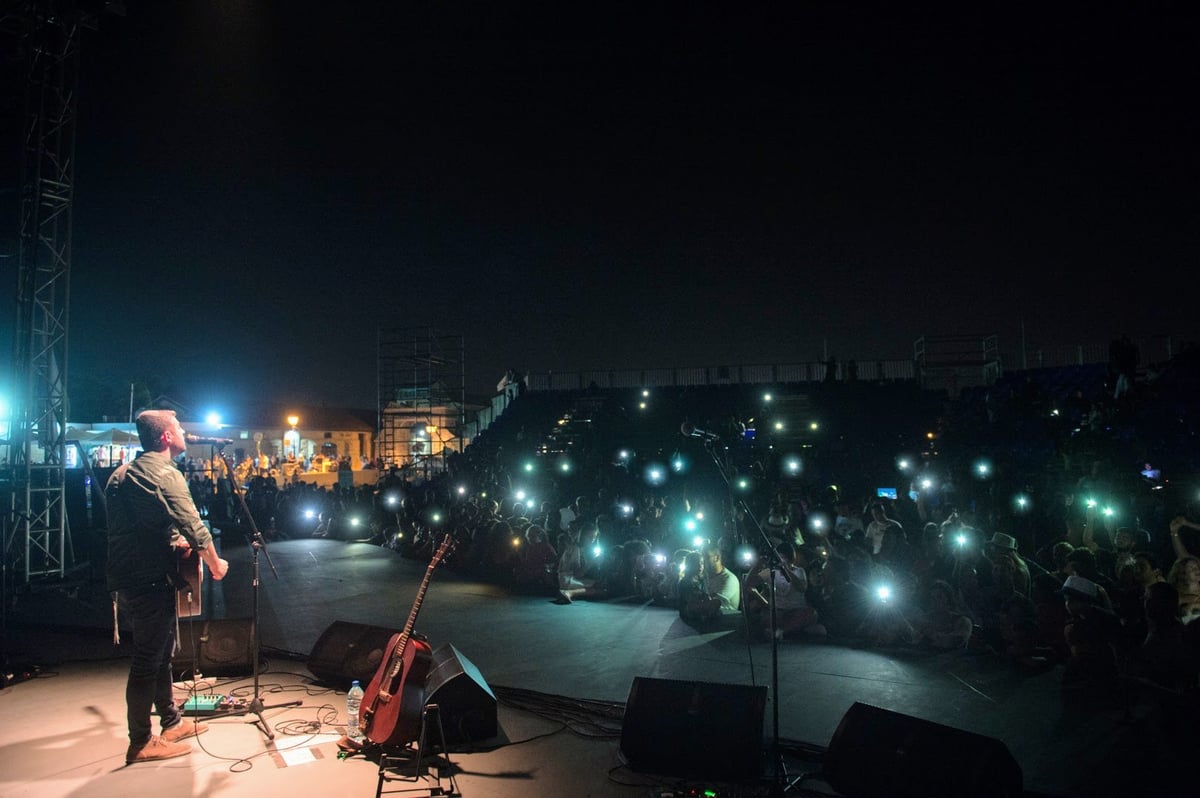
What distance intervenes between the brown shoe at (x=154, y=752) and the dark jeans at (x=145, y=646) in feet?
0.13

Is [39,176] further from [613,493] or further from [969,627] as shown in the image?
[969,627]

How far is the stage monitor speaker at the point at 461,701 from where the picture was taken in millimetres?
4398

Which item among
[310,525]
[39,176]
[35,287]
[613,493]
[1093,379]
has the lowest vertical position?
[310,525]

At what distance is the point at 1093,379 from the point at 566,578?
12.8m

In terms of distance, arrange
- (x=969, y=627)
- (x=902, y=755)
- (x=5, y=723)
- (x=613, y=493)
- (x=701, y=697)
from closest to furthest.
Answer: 1. (x=902, y=755)
2. (x=701, y=697)
3. (x=5, y=723)
4. (x=969, y=627)
5. (x=613, y=493)

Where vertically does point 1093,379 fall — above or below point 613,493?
above

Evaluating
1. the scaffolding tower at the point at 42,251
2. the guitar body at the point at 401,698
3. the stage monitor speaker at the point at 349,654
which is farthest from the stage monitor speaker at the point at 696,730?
the scaffolding tower at the point at 42,251

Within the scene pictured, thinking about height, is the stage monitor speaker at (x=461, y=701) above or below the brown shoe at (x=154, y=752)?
above

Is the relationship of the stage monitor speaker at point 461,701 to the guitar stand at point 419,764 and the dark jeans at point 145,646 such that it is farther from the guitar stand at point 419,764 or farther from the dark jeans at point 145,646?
the dark jeans at point 145,646

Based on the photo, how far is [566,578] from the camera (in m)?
9.70

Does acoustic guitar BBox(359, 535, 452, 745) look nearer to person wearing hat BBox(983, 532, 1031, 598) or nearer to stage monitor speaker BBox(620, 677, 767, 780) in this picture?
stage monitor speaker BBox(620, 677, 767, 780)

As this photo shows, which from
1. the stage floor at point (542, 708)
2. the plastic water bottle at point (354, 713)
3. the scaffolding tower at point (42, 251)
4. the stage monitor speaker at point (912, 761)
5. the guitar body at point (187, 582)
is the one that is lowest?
the stage floor at point (542, 708)

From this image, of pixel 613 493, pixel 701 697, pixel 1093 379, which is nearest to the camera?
pixel 701 697

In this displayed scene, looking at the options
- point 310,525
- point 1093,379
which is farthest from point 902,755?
point 310,525
